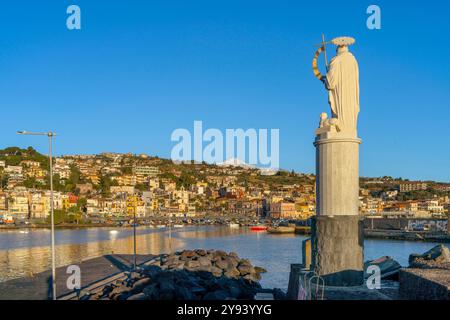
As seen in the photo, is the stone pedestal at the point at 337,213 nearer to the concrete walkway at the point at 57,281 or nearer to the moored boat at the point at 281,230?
the concrete walkway at the point at 57,281

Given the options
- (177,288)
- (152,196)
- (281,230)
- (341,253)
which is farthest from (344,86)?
(152,196)

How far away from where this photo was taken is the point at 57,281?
18.6 m

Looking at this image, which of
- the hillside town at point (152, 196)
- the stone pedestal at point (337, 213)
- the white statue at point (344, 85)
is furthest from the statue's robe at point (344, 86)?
the hillside town at point (152, 196)

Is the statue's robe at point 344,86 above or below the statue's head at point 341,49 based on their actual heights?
below

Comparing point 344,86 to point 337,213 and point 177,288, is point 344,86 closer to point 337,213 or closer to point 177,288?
point 337,213

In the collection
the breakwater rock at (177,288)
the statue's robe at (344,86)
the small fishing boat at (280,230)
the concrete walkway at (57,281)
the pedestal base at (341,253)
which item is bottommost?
the small fishing boat at (280,230)

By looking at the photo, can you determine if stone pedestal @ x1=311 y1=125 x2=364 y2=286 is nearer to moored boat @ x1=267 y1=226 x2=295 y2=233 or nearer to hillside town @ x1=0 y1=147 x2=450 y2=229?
moored boat @ x1=267 y1=226 x2=295 y2=233

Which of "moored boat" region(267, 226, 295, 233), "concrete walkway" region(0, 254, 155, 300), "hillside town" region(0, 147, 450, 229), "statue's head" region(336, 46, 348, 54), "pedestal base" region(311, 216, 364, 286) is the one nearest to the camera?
"pedestal base" region(311, 216, 364, 286)

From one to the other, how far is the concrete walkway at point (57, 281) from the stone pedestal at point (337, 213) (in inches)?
361

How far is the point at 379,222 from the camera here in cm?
8788

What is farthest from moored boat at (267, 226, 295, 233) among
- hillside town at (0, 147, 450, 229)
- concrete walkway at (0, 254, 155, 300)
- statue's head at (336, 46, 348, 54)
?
statue's head at (336, 46, 348, 54)

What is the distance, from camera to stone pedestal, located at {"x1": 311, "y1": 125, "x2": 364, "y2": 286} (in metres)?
9.55

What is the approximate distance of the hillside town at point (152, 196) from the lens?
118m

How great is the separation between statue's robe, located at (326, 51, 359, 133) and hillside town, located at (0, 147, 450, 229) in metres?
94.1
